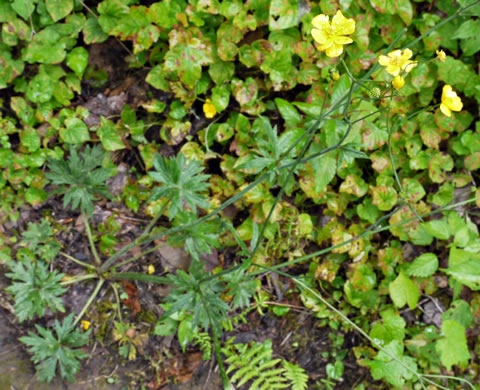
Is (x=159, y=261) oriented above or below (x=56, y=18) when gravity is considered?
below

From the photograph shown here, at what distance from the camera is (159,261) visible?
2.51m

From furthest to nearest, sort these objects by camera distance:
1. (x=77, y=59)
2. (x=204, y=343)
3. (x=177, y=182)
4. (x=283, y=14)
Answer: (x=204, y=343), (x=77, y=59), (x=283, y=14), (x=177, y=182)

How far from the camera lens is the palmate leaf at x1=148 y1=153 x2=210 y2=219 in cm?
176

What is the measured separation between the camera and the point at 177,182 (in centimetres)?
180

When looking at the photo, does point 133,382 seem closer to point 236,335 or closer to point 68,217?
point 236,335

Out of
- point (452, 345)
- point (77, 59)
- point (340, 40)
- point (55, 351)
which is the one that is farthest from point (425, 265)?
point (77, 59)

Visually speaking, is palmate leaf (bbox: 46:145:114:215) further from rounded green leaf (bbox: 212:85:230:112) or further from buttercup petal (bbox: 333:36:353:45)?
buttercup petal (bbox: 333:36:353:45)

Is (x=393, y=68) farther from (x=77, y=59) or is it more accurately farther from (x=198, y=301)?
(x=77, y=59)

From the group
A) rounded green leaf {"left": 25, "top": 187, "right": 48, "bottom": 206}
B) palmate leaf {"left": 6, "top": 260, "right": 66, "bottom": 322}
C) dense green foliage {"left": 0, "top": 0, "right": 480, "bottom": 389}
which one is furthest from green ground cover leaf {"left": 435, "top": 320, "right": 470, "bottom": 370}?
rounded green leaf {"left": 25, "top": 187, "right": 48, "bottom": 206}

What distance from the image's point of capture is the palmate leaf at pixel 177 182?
1761mm

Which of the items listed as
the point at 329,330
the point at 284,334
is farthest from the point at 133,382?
the point at 329,330

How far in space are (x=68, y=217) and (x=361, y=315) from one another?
2.09 m

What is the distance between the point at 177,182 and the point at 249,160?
0.42 metres

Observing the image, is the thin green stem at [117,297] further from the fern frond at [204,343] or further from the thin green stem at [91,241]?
the fern frond at [204,343]
